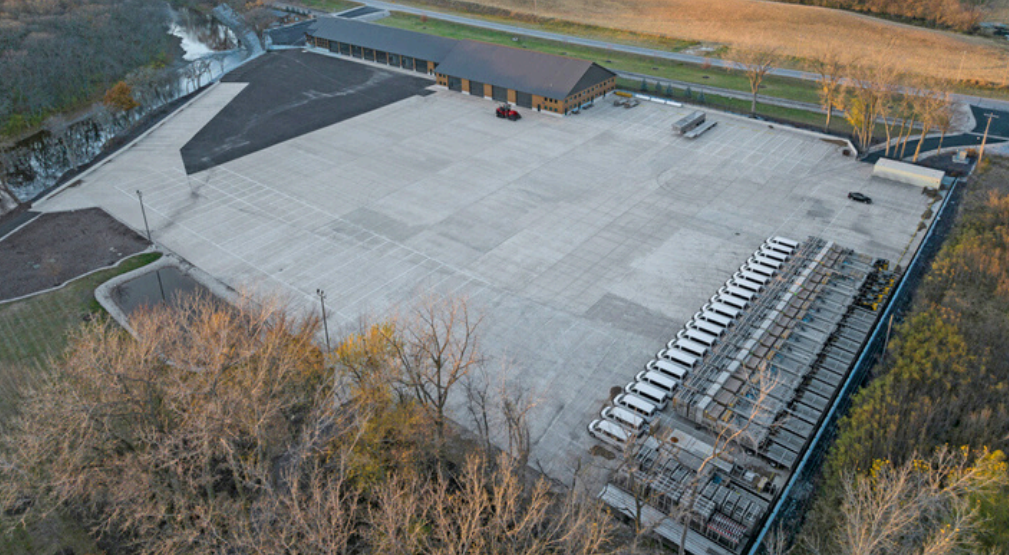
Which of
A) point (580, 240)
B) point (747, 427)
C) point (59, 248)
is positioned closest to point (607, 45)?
point (580, 240)

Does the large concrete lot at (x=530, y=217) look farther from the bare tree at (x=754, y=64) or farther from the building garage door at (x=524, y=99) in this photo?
the bare tree at (x=754, y=64)

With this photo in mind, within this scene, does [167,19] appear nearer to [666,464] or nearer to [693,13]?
[693,13]

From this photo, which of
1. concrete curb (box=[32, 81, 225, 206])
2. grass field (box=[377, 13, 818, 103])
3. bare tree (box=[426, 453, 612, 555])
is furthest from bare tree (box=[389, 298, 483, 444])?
grass field (box=[377, 13, 818, 103])

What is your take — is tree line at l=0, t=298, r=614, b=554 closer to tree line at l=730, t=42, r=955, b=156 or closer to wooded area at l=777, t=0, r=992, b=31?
tree line at l=730, t=42, r=955, b=156

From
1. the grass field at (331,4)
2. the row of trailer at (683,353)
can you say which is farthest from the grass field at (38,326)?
the grass field at (331,4)

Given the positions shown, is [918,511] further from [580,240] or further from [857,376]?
[580,240]
